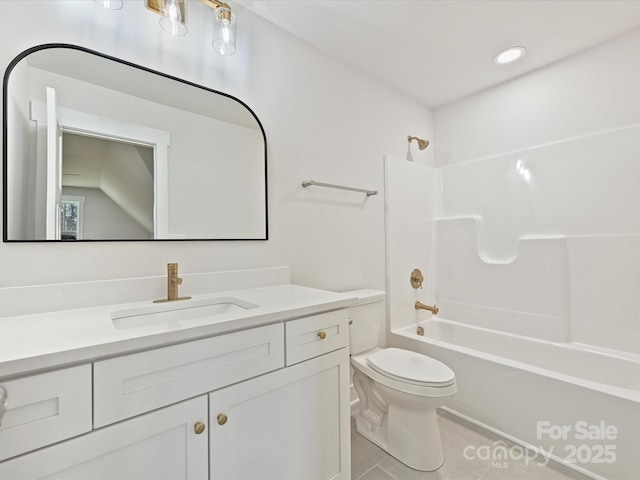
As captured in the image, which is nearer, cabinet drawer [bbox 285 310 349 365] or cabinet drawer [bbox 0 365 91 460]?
cabinet drawer [bbox 0 365 91 460]

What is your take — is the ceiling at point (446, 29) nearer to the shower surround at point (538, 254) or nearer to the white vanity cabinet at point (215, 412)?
the shower surround at point (538, 254)

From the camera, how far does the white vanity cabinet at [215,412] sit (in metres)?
0.69

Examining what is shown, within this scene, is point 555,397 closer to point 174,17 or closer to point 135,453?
point 135,453

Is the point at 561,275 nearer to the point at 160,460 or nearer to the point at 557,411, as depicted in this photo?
the point at 557,411

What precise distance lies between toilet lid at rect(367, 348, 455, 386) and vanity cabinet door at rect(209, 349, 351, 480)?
0.40m

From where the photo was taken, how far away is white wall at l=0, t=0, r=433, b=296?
110 centimetres

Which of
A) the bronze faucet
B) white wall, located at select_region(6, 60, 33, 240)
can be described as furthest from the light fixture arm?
the bronze faucet

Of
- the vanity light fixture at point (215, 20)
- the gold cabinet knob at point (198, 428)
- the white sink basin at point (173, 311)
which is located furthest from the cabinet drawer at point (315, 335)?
the vanity light fixture at point (215, 20)

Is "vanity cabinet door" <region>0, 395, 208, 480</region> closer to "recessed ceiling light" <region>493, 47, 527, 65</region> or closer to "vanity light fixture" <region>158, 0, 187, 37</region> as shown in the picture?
"vanity light fixture" <region>158, 0, 187, 37</region>

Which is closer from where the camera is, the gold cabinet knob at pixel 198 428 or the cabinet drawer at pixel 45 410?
the cabinet drawer at pixel 45 410

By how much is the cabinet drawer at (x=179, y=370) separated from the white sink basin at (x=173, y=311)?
0.50 ft

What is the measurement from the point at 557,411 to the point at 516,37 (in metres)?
2.15

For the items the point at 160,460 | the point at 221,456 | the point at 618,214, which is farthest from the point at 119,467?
the point at 618,214

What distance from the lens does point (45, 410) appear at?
2.12ft
